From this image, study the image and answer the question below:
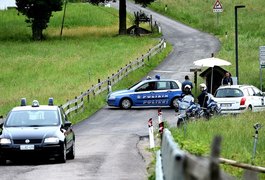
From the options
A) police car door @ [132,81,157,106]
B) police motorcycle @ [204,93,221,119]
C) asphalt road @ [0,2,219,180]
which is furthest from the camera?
police car door @ [132,81,157,106]

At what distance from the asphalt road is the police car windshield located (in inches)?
38.2

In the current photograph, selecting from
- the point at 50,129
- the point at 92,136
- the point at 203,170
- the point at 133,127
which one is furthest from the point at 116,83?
the point at 203,170

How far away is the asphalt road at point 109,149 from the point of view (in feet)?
51.9

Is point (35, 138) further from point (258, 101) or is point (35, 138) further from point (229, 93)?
point (258, 101)

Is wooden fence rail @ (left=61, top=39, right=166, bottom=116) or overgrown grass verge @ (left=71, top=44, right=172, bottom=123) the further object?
overgrown grass verge @ (left=71, top=44, right=172, bottom=123)

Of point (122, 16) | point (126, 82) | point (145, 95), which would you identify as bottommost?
point (145, 95)

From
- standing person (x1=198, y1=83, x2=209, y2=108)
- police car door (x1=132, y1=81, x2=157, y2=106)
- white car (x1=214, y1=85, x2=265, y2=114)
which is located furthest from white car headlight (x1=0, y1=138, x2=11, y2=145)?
police car door (x1=132, y1=81, x2=157, y2=106)

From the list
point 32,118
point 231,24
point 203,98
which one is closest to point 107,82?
point 203,98

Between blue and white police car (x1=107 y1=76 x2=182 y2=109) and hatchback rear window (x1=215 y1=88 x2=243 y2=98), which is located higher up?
hatchback rear window (x1=215 y1=88 x2=243 y2=98)

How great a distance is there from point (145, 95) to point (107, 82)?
18.4 ft

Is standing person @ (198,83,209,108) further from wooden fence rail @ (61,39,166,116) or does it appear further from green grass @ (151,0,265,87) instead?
green grass @ (151,0,265,87)

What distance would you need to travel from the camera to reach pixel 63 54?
6009 cm

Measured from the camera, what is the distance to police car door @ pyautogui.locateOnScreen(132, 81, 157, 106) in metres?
38.9

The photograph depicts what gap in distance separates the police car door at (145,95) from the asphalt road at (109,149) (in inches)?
16.5
